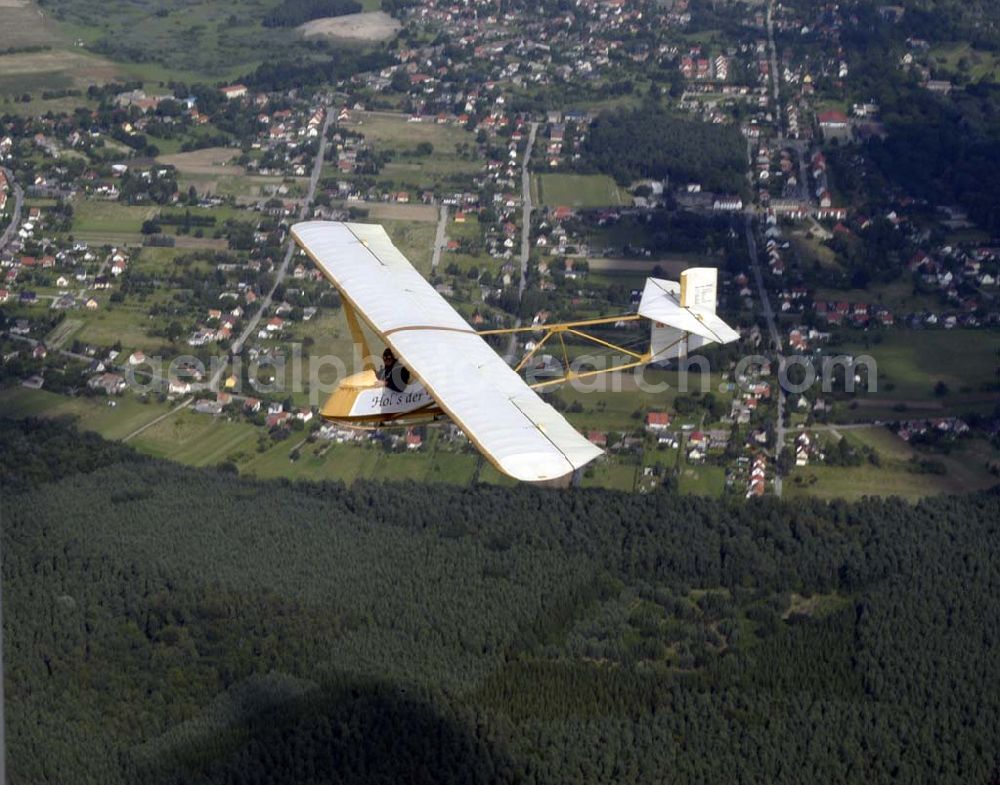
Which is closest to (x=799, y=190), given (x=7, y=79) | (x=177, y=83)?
(x=177, y=83)

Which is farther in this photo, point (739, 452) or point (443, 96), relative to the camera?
point (443, 96)

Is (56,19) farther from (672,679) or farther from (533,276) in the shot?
(672,679)

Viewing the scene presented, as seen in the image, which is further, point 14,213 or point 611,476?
point 14,213

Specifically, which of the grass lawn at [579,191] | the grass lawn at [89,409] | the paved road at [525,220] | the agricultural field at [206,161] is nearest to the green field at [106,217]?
the agricultural field at [206,161]

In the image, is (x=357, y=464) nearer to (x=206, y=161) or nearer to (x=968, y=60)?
(x=206, y=161)

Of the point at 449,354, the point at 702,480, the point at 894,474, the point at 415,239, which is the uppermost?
the point at 449,354

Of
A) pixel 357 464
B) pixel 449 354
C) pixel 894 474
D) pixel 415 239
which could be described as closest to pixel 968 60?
pixel 415 239
